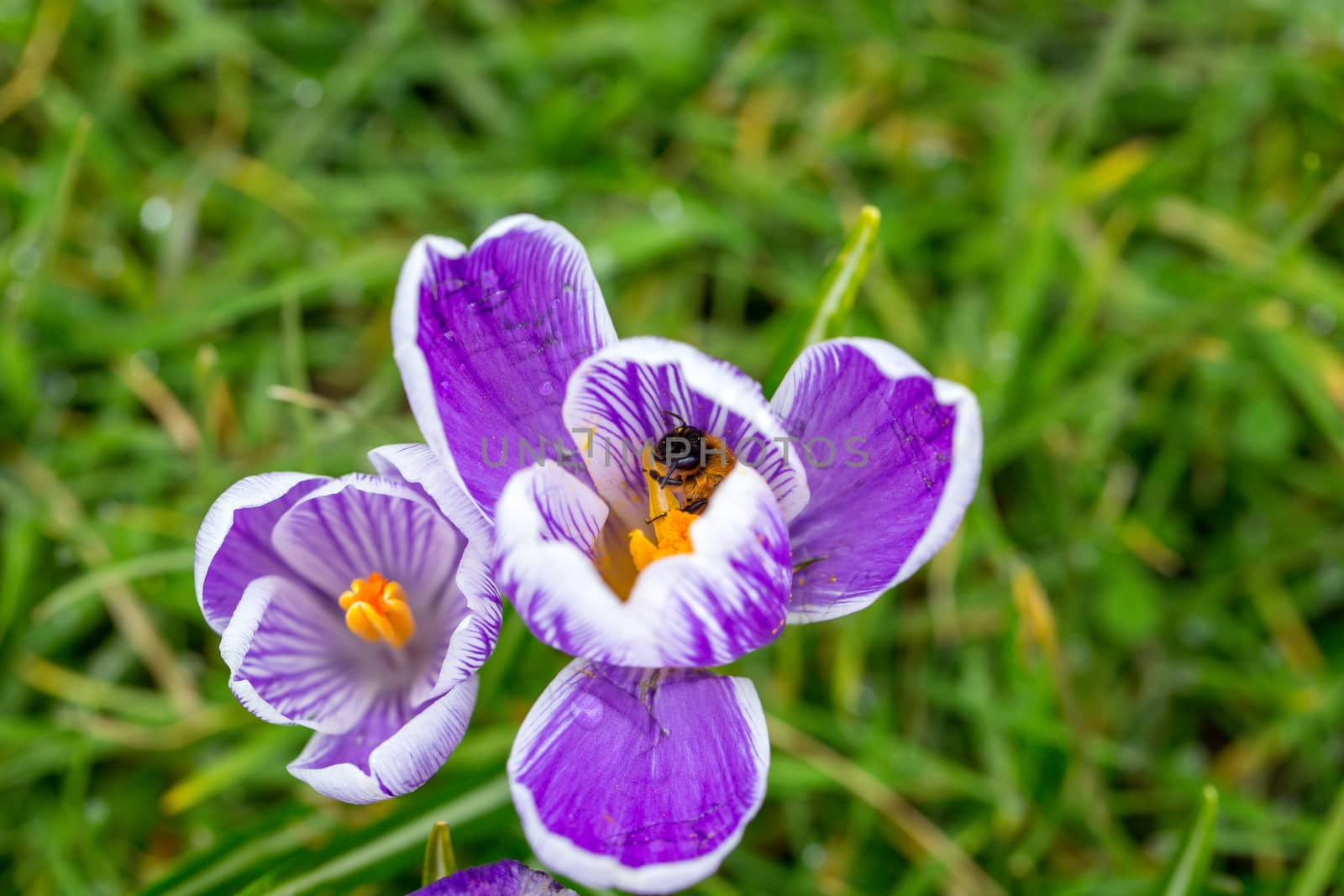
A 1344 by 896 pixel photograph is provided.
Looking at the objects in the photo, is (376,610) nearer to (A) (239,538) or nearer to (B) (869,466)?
(A) (239,538)

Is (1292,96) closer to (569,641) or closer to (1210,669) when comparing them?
(1210,669)

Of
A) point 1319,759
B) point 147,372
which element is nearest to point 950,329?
point 1319,759

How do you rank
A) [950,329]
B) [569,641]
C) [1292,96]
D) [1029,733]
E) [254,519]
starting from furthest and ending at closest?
[1292,96] → [950,329] → [1029,733] → [254,519] → [569,641]

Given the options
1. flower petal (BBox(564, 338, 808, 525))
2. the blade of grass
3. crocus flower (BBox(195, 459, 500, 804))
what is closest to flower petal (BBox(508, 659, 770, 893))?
crocus flower (BBox(195, 459, 500, 804))

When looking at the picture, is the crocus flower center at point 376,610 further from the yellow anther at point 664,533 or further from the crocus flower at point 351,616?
the yellow anther at point 664,533

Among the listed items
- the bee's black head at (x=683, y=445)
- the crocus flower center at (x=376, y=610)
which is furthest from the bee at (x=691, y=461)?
the crocus flower center at (x=376, y=610)
